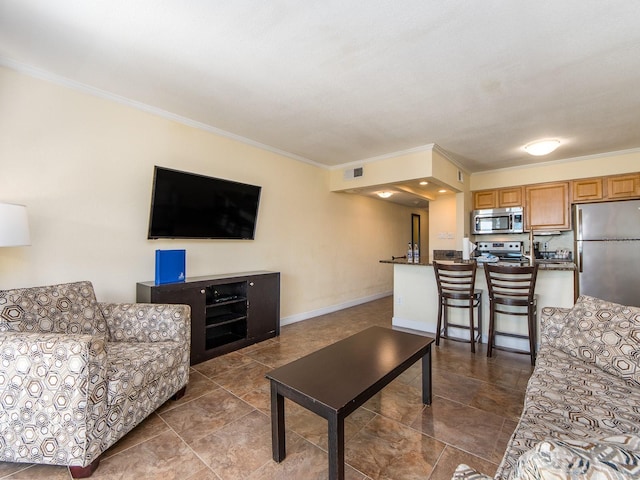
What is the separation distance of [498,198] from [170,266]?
525cm

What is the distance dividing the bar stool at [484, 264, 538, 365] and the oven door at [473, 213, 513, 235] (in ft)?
7.11

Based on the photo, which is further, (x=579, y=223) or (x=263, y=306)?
(x=579, y=223)

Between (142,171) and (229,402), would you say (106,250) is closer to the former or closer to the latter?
(142,171)

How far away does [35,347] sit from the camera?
1.51m

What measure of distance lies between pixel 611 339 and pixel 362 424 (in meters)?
1.60

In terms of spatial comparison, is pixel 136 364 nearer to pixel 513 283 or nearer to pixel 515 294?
pixel 515 294

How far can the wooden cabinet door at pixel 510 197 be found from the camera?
198 inches

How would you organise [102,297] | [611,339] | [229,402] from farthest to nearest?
[102,297] → [229,402] → [611,339]

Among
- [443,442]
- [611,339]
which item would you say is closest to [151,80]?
[443,442]

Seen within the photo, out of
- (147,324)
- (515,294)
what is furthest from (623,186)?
(147,324)

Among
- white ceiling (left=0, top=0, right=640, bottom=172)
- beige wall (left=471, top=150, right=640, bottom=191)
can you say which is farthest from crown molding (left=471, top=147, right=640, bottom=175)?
white ceiling (left=0, top=0, right=640, bottom=172)

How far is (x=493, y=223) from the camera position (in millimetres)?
5172

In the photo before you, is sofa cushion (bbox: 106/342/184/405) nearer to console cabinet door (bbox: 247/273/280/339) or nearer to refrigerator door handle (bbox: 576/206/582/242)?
console cabinet door (bbox: 247/273/280/339)

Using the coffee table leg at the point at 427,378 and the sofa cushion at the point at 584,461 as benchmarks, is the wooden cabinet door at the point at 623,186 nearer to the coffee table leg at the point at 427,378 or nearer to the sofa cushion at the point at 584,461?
the coffee table leg at the point at 427,378
